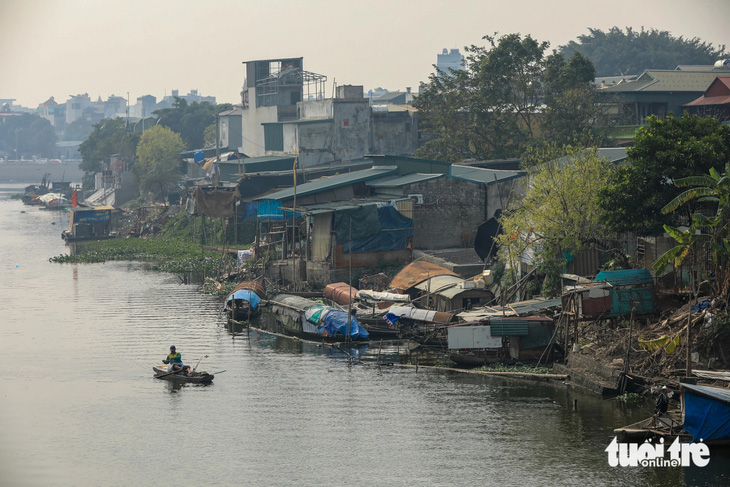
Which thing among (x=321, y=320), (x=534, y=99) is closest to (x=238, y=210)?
(x=534, y=99)

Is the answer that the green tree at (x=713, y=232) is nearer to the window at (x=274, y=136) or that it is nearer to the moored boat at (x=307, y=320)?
the moored boat at (x=307, y=320)

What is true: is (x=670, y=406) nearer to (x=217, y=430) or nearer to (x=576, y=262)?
(x=576, y=262)

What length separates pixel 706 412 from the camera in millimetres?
22547

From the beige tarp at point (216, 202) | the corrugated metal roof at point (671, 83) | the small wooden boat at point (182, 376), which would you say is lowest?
the small wooden boat at point (182, 376)

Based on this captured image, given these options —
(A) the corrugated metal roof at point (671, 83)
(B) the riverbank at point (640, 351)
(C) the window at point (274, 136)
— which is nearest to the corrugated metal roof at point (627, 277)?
(B) the riverbank at point (640, 351)

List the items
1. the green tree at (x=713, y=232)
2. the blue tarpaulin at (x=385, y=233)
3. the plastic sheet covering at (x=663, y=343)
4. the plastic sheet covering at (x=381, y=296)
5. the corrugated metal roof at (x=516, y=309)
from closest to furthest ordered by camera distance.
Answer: the plastic sheet covering at (x=663, y=343) → the green tree at (x=713, y=232) → the corrugated metal roof at (x=516, y=309) → the plastic sheet covering at (x=381, y=296) → the blue tarpaulin at (x=385, y=233)

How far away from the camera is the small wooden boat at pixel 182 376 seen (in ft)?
100

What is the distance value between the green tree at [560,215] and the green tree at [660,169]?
5.85ft

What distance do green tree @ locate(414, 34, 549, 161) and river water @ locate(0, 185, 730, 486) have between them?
2436 cm

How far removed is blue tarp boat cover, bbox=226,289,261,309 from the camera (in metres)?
40.2

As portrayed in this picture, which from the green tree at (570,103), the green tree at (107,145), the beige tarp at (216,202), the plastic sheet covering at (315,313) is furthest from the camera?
the green tree at (107,145)

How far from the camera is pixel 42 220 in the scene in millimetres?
93250

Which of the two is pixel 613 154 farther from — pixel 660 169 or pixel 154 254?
pixel 154 254

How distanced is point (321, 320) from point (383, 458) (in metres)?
12.1
